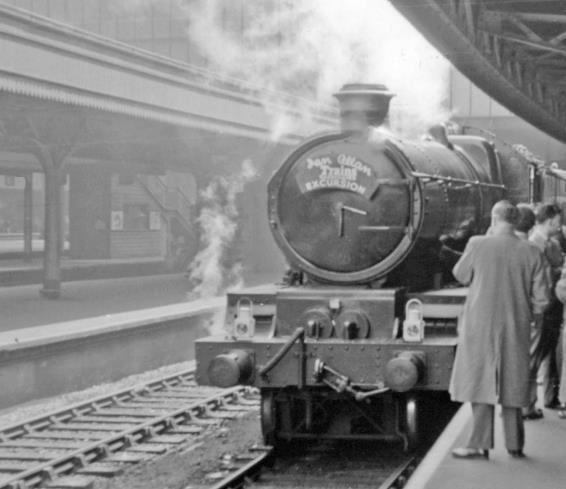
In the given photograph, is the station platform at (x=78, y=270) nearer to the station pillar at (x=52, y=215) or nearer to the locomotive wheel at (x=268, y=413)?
the station pillar at (x=52, y=215)

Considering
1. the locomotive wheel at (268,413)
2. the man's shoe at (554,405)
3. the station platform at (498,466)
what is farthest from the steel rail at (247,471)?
the man's shoe at (554,405)

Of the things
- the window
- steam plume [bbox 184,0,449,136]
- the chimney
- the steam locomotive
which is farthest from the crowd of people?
the window

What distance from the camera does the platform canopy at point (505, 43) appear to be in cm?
815

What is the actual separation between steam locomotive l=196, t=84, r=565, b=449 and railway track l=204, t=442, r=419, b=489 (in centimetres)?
19

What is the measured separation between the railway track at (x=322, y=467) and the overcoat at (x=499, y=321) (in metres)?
1.35

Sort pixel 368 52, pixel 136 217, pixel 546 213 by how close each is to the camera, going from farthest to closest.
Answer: pixel 136 217, pixel 368 52, pixel 546 213

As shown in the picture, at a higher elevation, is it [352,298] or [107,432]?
[352,298]

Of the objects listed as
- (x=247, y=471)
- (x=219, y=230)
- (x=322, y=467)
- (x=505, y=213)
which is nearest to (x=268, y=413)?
(x=322, y=467)

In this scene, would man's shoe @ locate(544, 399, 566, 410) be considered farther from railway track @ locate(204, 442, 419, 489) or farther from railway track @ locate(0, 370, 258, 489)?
railway track @ locate(0, 370, 258, 489)

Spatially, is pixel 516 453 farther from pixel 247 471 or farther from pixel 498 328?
pixel 247 471

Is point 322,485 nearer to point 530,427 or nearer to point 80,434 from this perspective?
point 530,427

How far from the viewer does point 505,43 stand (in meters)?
11.5

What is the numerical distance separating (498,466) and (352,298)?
209 cm

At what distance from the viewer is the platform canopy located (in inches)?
321
